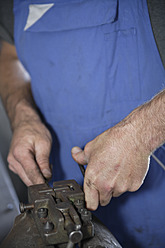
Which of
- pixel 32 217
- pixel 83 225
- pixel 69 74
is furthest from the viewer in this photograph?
pixel 69 74

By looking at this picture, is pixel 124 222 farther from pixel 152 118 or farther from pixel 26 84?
pixel 26 84

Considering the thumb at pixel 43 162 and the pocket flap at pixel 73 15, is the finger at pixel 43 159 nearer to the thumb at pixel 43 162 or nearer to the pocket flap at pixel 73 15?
the thumb at pixel 43 162

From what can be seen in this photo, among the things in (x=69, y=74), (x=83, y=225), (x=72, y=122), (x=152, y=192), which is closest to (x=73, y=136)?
(x=72, y=122)

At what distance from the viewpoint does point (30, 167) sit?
37.1 inches

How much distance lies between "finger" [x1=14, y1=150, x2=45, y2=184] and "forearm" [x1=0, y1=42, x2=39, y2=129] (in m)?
0.27

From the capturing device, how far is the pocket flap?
0.92m

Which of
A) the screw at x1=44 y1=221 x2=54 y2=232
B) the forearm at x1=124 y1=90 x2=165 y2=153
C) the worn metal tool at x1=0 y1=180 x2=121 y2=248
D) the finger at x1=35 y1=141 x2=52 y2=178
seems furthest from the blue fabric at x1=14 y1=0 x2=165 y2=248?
the screw at x1=44 y1=221 x2=54 y2=232

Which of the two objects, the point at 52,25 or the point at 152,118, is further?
the point at 52,25

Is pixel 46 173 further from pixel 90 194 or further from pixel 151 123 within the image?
pixel 151 123

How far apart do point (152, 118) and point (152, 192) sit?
441 millimetres

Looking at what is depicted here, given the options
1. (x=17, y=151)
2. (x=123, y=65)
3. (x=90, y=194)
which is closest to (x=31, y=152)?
(x=17, y=151)

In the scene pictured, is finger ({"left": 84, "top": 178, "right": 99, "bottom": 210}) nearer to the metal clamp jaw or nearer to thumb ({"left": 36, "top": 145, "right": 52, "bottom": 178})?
the metal clamp jaw

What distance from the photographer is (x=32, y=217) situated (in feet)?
2.47

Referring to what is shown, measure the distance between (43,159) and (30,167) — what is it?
58mm
